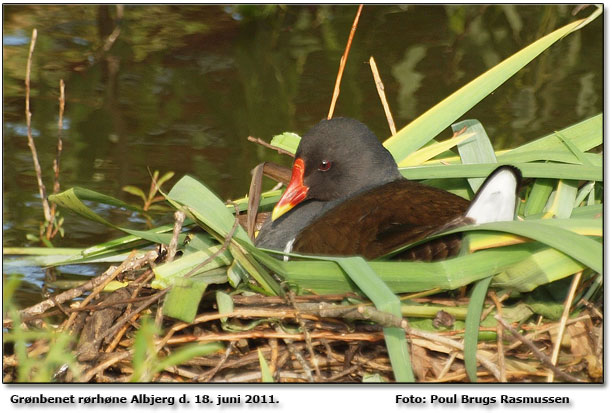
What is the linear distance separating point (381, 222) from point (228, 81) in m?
3.10

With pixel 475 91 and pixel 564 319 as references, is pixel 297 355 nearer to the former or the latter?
pixel 564 319

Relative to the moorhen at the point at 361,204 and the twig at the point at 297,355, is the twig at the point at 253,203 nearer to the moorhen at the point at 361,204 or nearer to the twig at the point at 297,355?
the moorhen at the point at 361,204

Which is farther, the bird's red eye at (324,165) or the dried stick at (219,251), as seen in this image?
the bird's red eye at (324,165)

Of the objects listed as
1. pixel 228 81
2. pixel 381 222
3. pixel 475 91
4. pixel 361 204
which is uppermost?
pixel 228 81

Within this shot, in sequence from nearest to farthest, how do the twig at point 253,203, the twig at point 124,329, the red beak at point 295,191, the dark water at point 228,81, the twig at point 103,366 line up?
the twig at point 103,366, the twig at point 124,329, the twig at point 253,203, the red beak at point 295,191, the dark water at point 228,81

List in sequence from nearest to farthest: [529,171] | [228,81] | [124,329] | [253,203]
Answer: [124,329], [529,171], [253,203], [228,81]

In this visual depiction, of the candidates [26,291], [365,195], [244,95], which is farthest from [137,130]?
[365,195]

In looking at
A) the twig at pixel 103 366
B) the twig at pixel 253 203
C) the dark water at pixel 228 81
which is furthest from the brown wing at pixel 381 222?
the dark water at pixel 228 81

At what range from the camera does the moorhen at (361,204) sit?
2.32 m

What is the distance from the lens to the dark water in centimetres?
455

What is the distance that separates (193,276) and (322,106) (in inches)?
107

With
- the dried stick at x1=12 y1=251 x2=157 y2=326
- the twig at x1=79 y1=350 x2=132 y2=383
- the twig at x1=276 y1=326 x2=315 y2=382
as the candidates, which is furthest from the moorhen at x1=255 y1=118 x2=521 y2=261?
the twig at x1=79 y1=350 x2=132 y2=383

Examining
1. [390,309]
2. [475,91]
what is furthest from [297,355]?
[475,91]

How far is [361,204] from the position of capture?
8.96 ft
